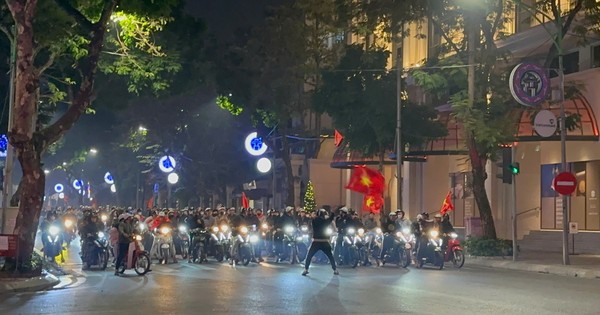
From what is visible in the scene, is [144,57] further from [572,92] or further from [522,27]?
[522,27]

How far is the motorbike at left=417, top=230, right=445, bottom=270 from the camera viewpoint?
2406 cm

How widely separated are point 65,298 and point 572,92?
782 inches

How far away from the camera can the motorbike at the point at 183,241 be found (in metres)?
28.1

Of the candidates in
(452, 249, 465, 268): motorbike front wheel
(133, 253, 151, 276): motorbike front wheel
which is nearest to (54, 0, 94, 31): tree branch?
(133, 253, 151, 276): motorbike front wheel

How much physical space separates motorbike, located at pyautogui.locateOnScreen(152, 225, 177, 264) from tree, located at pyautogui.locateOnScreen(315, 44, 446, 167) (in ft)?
40.5

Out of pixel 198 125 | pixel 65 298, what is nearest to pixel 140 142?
pixel 198 125

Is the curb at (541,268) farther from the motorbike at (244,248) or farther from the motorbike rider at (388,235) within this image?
the motorbike at (244,248)

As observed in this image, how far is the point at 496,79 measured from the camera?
97.0 feet

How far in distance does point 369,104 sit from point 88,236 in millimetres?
15561

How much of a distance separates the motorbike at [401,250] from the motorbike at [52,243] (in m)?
10.3

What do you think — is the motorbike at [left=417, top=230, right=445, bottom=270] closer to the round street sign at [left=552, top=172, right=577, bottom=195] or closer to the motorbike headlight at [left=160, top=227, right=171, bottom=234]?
the round street sign at [left=552, top=172, right=577, bottom=195]

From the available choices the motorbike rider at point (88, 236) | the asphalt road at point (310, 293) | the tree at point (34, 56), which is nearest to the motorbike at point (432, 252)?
the asphalt road at point (310, 293)

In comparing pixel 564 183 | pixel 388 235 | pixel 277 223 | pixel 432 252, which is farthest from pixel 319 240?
pixel 564 183

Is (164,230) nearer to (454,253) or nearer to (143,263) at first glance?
(143,263)
